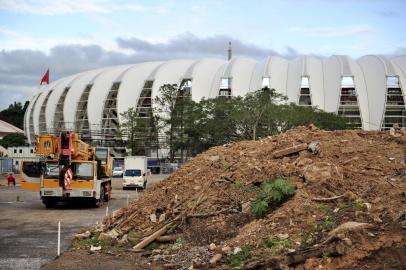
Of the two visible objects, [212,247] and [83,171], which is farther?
[83,171]

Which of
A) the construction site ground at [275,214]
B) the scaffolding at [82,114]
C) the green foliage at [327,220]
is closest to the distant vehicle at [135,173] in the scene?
the construction site ground at [275,214]

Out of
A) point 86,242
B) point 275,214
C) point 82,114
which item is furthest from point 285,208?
point 82,114

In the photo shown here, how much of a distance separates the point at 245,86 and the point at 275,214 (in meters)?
86.3

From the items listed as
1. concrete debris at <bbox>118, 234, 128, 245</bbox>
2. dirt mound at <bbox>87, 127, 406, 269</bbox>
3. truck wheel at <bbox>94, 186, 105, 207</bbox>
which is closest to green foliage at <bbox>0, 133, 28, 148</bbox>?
truck wheel at <bbox>94, 186, 105, 207</bbox>

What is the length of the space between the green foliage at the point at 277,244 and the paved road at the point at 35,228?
4850 mm

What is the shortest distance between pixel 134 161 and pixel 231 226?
3571 centimetres

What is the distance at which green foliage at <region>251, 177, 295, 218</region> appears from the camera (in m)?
11.7

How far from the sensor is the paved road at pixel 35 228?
12852 mm

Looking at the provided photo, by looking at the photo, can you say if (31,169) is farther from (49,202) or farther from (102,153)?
(102,153)

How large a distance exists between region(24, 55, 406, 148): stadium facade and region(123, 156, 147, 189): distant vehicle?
47.9 metres

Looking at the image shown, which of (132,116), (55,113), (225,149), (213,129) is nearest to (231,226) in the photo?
(225,149)

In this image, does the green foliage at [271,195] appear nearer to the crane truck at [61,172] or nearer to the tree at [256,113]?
the crane truck at [61,172]

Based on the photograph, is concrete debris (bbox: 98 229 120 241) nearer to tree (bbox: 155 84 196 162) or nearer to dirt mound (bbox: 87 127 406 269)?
dirt mound (bbox: 87 127 406 269)

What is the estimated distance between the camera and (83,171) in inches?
1021
